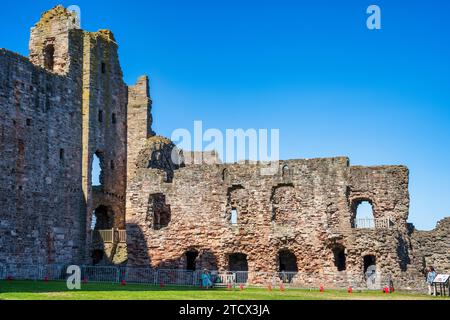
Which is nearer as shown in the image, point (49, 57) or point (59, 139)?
point (59, 139)

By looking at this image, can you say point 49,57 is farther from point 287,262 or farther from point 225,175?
point 287,262

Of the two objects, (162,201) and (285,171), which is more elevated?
(285,171)

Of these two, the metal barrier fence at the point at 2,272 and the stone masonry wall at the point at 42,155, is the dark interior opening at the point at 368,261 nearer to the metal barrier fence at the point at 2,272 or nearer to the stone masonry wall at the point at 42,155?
the stone masonry wall at the point at 42,155

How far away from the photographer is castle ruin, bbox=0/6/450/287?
33.1m

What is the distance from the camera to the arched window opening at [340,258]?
113 feet

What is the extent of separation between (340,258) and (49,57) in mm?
21732

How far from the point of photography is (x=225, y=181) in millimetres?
36406

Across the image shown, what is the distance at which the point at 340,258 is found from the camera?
35.7 meters

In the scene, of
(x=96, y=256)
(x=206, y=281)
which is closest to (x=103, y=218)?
(x=96, y=256)

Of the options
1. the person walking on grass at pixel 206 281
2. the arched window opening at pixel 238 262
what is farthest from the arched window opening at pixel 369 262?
the person walking on grass at pixel 206 281

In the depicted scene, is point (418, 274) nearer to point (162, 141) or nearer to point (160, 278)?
point (160, 278)

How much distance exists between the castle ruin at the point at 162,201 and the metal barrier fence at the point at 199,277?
1.44ft

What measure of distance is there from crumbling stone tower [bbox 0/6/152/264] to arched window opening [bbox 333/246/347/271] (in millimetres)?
14640
